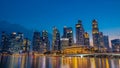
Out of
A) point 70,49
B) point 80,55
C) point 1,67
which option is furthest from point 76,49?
point 1,67

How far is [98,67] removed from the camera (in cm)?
6444

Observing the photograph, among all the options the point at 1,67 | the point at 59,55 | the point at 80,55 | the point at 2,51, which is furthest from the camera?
the point at 2,51

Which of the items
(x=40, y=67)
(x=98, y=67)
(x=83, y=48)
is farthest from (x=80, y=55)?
(x=40, y=67)

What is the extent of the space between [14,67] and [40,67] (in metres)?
7.66

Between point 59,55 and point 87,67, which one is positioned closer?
point 87,67

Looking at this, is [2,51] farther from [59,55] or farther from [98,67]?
[98,67]

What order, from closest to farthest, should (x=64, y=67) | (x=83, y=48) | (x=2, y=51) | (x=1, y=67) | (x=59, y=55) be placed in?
(x=1, y=67)
(x=64, y=67)
(x=59, y=55)
(x=83, y=48)
(x=2, y=51)

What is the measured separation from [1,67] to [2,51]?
147m

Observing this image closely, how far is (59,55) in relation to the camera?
12675cm

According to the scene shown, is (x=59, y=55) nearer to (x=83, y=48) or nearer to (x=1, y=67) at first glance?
(x=83, y=48)

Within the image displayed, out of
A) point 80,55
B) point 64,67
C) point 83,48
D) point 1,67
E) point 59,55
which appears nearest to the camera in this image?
point 1,67

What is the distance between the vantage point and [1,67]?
186 ft

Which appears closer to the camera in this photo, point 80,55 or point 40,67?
point 40,67

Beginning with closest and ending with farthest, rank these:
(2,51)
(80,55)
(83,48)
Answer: (80,55)
(83,48)
(2,51)
